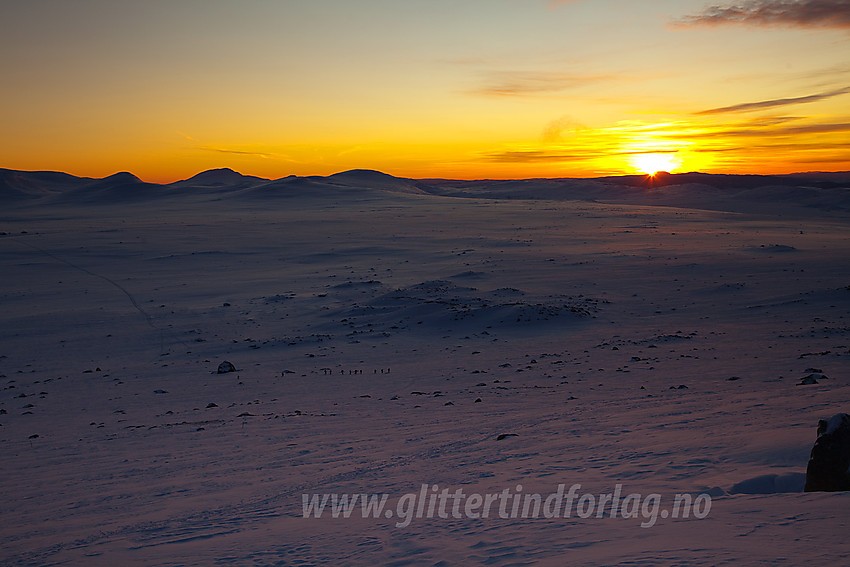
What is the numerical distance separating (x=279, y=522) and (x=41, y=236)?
44.3 meters

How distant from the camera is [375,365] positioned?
13773 millimetres

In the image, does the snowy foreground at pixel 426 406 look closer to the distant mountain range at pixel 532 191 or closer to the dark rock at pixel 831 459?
the dark rock at pixel 831 459

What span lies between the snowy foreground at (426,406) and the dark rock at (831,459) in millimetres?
273

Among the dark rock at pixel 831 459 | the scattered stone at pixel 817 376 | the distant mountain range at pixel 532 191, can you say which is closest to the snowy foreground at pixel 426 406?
the scattered stone at pixel 817 376

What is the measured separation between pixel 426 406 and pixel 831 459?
5928mm

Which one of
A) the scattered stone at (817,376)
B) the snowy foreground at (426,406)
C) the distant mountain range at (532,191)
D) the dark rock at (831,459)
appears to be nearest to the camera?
the snowy foreground at (426,406)

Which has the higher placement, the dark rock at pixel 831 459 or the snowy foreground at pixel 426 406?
the dark rock at pixel 831 459

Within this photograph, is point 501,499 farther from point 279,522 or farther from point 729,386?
point 729,386

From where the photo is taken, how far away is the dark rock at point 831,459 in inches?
191

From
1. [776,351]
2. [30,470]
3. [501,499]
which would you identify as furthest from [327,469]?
[776,351]

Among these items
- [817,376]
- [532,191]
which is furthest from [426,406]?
[532,191]

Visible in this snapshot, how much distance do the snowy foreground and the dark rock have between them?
273 mm

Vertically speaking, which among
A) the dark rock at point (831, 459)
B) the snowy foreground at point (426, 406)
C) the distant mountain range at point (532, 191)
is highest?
the distant mountain range at point (532, 191)

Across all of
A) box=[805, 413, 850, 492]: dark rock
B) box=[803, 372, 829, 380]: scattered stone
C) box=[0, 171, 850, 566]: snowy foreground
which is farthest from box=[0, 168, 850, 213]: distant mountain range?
box=[805, 413, 850, 492]: dark rock
